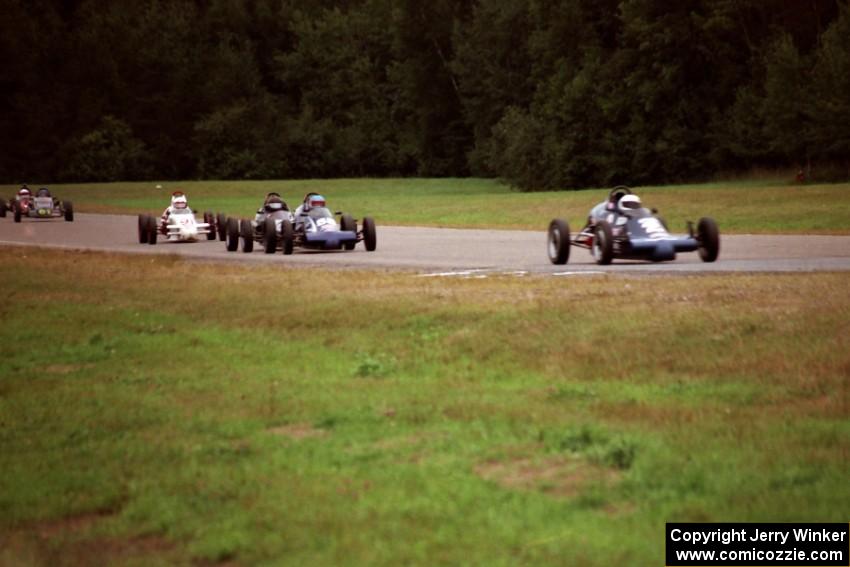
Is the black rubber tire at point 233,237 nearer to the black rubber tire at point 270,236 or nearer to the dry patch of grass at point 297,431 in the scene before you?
the black rubber tire at point 270,236

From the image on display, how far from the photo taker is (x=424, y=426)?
8547mm

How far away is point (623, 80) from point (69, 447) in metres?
64.7

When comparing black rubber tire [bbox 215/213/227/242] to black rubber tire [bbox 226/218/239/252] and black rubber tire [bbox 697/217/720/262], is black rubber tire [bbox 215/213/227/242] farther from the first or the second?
black rubber tire [bbox 697/217/720/262]

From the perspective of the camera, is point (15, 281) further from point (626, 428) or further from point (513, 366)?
point (626, 428)

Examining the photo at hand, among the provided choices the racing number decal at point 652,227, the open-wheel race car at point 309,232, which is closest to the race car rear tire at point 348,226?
the open-wheel race car at point 309,232

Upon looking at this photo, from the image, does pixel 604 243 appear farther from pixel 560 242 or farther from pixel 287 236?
pixel 287 236

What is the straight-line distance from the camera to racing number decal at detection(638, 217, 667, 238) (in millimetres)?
20188

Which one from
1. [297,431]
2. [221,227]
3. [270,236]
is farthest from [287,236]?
[297,431]

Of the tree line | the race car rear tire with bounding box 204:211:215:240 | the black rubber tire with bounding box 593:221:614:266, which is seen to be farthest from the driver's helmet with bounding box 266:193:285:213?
the tree line

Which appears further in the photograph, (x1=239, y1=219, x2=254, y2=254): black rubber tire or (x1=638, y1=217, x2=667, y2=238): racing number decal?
(x1=239, y1=219, x2=254, y2=254): black rubber tire

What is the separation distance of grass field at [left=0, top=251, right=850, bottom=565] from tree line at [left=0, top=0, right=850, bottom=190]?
56.1 meters

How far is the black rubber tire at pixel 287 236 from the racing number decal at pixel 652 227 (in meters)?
7.67

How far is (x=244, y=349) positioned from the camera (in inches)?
482

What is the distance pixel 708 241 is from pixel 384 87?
3488 inches
